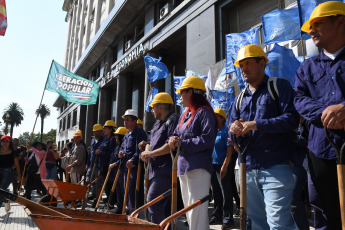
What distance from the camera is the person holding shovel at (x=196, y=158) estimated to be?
122 inches

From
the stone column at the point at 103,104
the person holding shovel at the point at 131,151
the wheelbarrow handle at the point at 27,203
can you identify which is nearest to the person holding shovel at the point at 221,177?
the person holding shovel at the point at 131,151

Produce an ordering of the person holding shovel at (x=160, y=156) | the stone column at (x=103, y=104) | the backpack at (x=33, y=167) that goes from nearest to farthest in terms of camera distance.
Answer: the person holding shovel at (x=160, y=156)
the backpack at (x=33, y=167)
the stone column at (x=103, y=104)

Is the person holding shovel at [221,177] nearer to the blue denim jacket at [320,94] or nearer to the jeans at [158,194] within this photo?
the jeans at [158,194]

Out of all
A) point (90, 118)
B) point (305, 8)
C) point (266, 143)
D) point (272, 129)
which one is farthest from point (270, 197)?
point (90, 118)

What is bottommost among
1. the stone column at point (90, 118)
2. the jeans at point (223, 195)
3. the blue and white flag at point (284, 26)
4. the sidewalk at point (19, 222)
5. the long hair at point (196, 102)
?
the sidewalk at point (19, 222)

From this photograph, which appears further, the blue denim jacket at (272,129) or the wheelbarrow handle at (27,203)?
the blue denim jacket at (272,129)

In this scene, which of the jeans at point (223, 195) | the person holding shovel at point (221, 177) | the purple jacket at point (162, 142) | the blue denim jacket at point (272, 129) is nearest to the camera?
the blue denim jacket at point (272, 129)

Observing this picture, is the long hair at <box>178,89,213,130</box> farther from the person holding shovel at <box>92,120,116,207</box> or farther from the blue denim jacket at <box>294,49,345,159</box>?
the person holding shovel at <box>92,120,116,207</box>

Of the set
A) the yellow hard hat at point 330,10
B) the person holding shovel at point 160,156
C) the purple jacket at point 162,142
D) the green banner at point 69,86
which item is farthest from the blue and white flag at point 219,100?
the green banner at point 69,86

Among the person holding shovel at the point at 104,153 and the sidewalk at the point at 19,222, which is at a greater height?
the person holding shovel at the point at 104,153

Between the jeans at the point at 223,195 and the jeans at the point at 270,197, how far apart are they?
221 cm

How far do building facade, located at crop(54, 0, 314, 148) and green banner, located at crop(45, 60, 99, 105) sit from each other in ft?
8.85

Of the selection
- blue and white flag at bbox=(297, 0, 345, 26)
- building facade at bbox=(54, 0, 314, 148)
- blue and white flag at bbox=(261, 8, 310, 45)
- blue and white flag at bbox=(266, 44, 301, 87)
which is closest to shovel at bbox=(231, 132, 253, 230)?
blue and white flag at bbox=(266, 44, 301, 87)

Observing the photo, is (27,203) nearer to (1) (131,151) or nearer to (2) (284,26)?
(1) (131,151)
